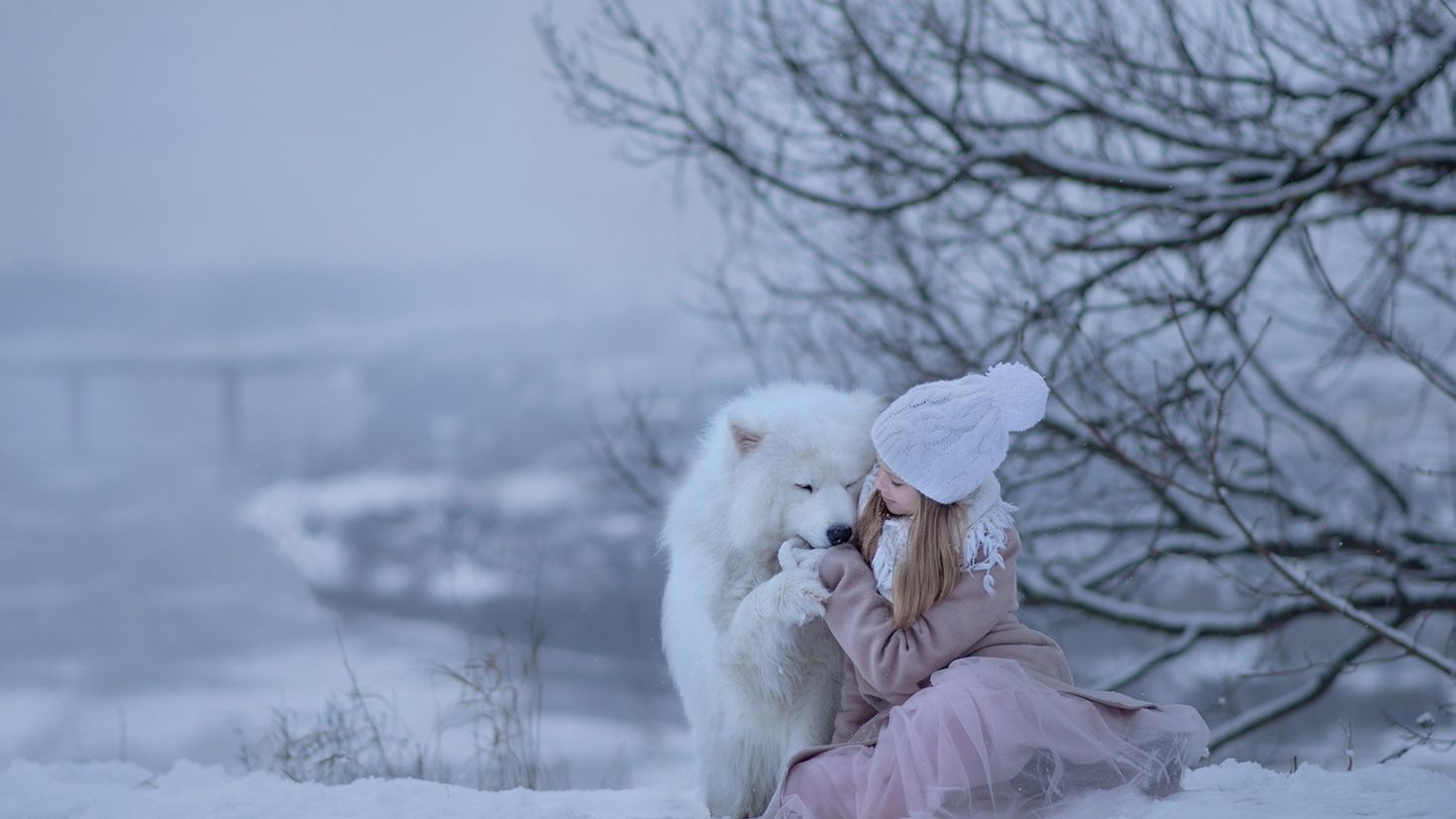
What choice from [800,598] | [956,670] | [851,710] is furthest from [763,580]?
[956,670]

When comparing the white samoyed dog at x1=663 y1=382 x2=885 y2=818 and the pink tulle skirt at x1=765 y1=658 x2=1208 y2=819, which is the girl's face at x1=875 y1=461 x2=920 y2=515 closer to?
the white samoyed dog at x1=663 y1=382 x2=885 y2=818

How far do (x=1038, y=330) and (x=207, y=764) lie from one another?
463cm

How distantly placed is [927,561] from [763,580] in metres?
0.56

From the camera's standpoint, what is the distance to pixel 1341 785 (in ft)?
10.9

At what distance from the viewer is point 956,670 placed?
271cm

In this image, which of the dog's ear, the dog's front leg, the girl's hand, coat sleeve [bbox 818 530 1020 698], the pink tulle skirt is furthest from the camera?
the dog's ear

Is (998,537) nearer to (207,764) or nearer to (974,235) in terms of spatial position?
(207,764)

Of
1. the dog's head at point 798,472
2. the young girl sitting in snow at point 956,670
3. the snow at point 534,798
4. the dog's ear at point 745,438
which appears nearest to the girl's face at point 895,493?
the young girl sitting in snow at point 956,670

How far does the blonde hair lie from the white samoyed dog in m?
0.21

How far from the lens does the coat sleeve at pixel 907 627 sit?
2742mm

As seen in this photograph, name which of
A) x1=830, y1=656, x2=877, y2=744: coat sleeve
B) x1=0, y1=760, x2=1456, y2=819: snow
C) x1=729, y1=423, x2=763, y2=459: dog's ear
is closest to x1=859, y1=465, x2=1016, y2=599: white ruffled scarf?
x1=830, y1=656, x2=877, y2=744: coat sleeve

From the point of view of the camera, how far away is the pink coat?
108 inches

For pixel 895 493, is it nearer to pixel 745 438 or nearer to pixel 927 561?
pixel 927 561

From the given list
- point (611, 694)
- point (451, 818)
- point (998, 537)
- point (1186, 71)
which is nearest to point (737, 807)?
point (451, 818)
